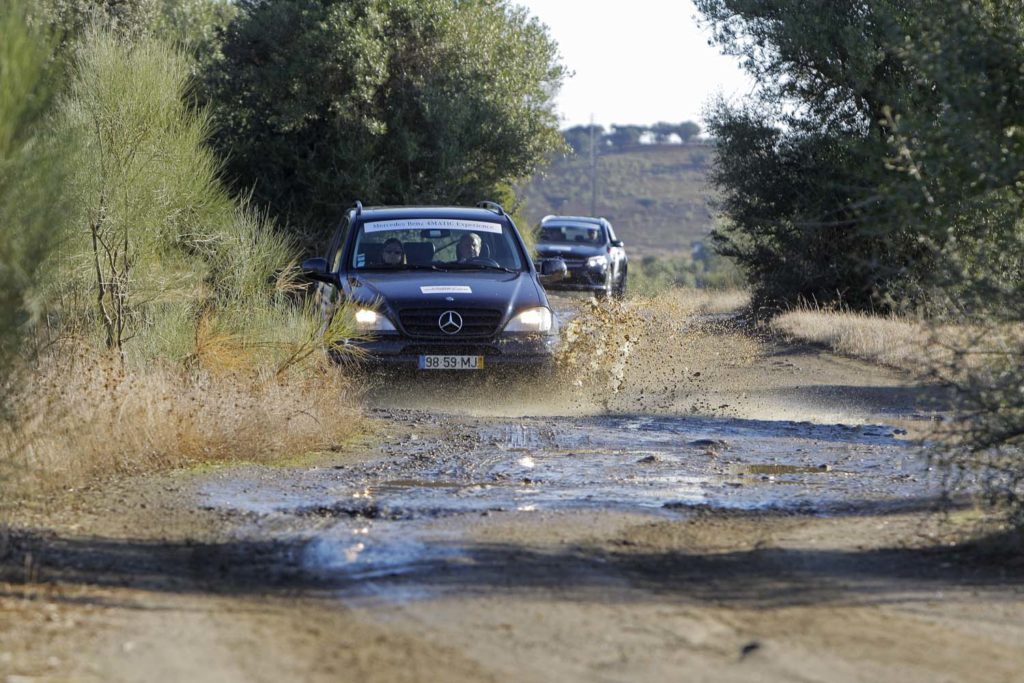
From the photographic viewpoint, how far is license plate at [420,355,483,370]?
12500mm

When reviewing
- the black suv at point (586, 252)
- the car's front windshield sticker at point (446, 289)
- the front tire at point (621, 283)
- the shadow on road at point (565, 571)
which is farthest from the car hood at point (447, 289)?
the front tire at point (621, 283)

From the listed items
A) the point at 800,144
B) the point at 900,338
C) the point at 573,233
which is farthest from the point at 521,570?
the point at 573,233

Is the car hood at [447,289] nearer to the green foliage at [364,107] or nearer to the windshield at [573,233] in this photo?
the green foliage at [364,107]

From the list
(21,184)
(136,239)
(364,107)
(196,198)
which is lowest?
(136,239)

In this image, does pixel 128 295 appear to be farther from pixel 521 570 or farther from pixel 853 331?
pixel 853 331

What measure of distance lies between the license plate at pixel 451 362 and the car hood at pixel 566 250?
18.4 meters

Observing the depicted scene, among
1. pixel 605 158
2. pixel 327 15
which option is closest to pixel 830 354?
pixel 327 15

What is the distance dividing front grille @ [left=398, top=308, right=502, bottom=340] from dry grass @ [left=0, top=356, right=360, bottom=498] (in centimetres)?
158

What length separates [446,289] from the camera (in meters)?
12.9

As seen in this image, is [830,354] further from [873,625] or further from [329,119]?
[873,625]

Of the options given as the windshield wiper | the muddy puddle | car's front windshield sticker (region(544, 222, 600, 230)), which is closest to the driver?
the windshield wiper

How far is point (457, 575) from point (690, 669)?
148cm

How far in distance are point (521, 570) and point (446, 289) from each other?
6.95 m

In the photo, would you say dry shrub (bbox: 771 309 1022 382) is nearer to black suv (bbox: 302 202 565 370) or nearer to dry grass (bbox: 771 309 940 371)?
dry grass (bbox: 771 309 940 371)
